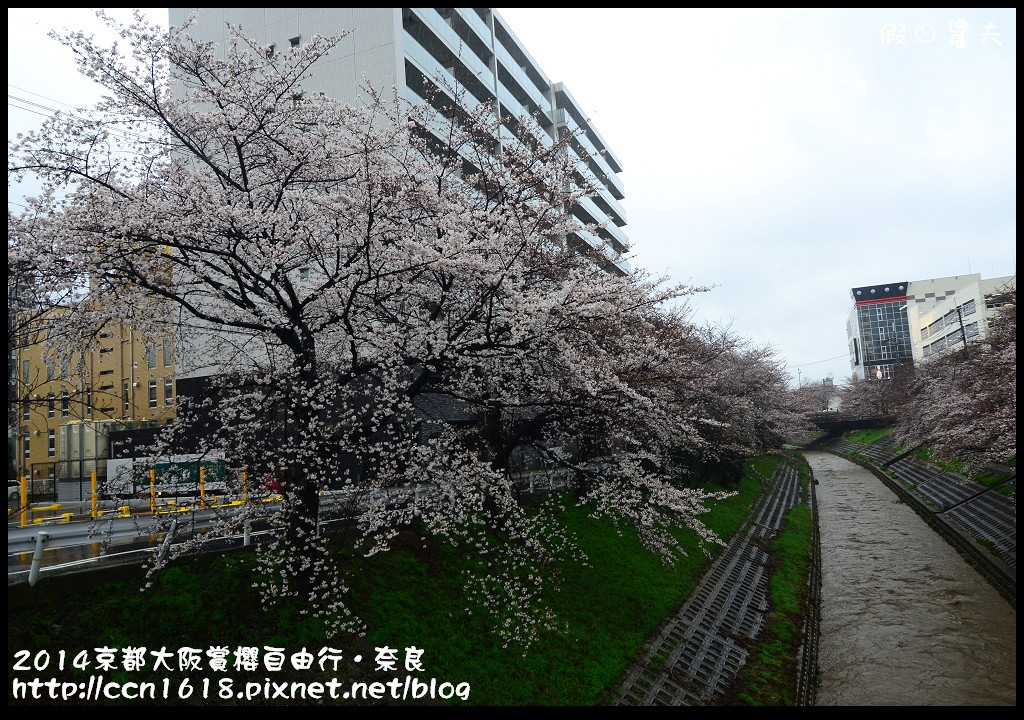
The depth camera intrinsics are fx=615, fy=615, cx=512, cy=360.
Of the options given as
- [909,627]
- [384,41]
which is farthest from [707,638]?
[384,41]

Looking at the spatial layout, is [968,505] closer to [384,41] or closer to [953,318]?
[384,41]

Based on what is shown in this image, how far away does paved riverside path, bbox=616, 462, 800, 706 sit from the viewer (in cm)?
1162

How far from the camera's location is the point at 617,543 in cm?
1808

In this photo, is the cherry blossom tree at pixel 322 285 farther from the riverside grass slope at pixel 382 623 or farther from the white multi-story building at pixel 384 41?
the white multi-story building at pixel 384 41

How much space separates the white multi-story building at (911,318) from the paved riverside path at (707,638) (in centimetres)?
4691

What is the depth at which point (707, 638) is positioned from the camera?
555 inches

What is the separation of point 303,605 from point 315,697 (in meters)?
1.88

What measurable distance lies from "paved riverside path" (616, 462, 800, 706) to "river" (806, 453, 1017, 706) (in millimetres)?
1784

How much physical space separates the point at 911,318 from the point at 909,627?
87840 mm

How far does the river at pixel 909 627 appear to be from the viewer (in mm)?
12602

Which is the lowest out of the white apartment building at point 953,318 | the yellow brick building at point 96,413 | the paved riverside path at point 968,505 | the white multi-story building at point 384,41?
the paved riverside path at point 968,505

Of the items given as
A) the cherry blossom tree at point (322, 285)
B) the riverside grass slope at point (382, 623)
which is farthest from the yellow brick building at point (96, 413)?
the riverside grass slope at point (382, 623)
